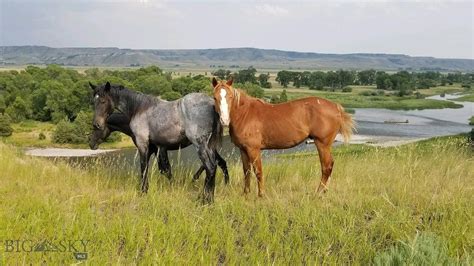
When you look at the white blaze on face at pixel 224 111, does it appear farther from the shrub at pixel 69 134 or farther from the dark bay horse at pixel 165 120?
the shrub at pixel 69 134

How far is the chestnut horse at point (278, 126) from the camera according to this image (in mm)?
5957

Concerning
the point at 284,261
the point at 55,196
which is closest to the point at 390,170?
the point at 284,261

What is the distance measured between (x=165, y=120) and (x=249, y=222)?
219 centimetres

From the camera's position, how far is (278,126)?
19.9 ft

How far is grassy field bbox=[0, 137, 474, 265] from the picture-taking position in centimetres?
428

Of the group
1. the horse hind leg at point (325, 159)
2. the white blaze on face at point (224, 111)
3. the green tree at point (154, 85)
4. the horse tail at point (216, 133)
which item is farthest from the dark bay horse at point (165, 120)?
the green tree at point (154, 85)

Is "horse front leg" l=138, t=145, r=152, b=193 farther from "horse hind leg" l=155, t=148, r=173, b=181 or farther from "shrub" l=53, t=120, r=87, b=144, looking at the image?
"shrub" l=53, t=120, r=87, b=144

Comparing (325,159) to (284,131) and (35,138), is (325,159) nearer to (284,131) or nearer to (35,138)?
(284,131)

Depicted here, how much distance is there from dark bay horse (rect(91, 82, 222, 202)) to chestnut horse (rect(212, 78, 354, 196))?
440 mm

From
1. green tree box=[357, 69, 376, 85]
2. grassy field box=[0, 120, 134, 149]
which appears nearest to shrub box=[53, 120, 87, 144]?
grassy field box=[0, 120, 134, 149]

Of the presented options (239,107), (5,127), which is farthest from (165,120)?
(5,127)

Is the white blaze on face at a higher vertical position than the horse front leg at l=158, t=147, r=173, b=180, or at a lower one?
higher

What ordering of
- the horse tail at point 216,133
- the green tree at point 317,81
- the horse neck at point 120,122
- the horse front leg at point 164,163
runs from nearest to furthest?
the horse tail at point 216,133
the horse front leg at point 164,163
the horse neck at point 120,122
the green tree at point 317,81

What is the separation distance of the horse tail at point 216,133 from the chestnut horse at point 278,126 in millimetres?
322
